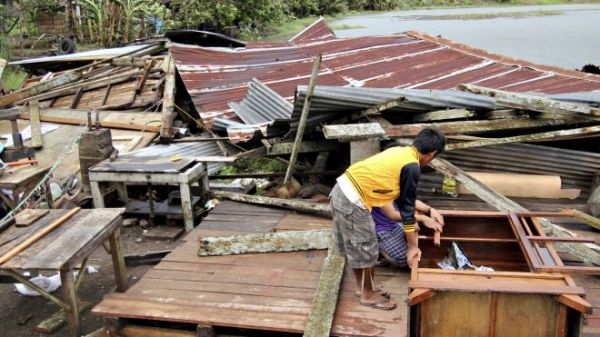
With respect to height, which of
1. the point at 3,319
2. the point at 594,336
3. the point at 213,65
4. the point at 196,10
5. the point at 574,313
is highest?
the point at 196,10

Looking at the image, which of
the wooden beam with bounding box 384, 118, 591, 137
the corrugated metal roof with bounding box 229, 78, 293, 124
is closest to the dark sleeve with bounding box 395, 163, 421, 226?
the wooden beam with bounding box 384, 118, 591, 137

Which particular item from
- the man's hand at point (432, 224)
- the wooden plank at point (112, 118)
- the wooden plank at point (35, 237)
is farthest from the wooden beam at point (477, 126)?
the wooden plank at point (112, 118)

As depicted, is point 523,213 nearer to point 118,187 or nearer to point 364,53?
point 118,187

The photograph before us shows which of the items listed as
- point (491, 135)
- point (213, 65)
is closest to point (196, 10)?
point (213, 65)

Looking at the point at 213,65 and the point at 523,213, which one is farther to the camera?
the point at 213,65

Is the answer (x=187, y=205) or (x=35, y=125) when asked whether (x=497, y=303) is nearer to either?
(x=187, y=205)

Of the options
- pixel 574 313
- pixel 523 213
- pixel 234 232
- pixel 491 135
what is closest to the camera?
pixel 574 313

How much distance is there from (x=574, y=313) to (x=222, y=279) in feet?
9.77

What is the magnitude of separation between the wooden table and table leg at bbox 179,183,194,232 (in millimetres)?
1549

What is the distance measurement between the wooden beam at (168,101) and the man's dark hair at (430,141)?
5.81 m

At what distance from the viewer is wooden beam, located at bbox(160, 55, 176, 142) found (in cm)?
912

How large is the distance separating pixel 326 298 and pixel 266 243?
1.30m

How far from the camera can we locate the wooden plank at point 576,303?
3.40 metres

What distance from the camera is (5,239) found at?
5.07m
